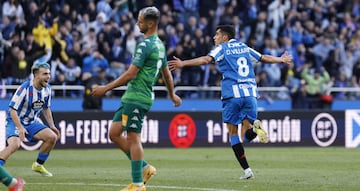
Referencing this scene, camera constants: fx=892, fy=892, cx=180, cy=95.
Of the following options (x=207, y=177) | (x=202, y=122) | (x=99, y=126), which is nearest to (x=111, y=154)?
(x=99, y=126)

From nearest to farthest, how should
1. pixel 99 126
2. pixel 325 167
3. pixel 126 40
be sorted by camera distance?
1. pixel 325 167
2. pixel 99 126
3. pixel 126 40

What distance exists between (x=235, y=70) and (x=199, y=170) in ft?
7.79

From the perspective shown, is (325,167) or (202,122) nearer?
(325,167)

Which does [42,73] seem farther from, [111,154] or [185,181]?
[111,154]

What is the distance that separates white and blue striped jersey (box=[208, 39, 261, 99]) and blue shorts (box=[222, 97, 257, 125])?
9cm

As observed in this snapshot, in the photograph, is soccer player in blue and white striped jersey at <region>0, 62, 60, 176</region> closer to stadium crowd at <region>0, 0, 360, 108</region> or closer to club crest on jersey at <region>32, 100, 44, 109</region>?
club crest on jersey at <region>32, 100, 44, 109</region>

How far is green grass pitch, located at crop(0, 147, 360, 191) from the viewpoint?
13.3 m

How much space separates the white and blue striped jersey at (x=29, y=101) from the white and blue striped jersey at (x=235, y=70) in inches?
116

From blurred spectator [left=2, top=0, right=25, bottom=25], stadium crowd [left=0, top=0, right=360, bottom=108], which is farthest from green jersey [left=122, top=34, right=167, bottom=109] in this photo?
blurred spectator [left=2, top=0, right=25, bottom=25]

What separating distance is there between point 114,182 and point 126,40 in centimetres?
1436

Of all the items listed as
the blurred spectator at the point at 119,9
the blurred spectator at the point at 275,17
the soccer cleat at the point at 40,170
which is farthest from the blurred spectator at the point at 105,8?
the soccer cleat at the point at 40,170

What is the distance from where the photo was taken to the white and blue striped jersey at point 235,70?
596 inches

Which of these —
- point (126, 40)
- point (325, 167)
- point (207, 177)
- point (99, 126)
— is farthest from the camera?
point (126, 40)

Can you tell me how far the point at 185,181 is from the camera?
46.3 ft
